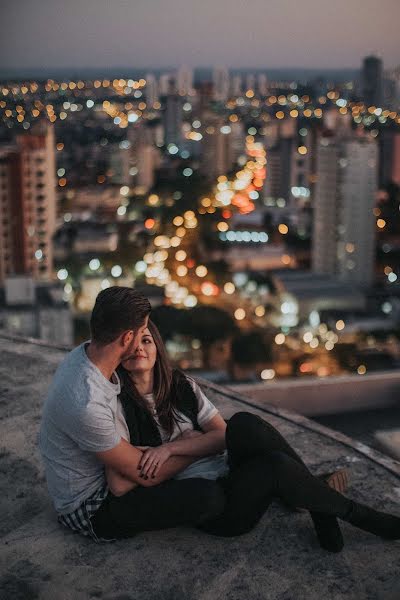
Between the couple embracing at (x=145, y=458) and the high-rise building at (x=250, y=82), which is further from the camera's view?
the high-rise building at (x=250, y=82)

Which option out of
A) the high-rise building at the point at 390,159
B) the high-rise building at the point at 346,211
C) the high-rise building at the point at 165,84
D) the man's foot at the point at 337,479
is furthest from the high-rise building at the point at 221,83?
the man's foot at the point at 337,479

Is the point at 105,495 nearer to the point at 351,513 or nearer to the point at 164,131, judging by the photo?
the point at 351,513

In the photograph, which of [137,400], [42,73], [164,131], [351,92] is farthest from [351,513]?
[164,131]

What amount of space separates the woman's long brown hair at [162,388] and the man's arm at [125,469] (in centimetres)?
9

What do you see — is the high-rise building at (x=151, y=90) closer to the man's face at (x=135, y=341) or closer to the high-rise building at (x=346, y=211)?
the high-rise building at (x=346, y=211)

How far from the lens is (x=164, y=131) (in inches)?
1994

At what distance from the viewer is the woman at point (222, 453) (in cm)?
149

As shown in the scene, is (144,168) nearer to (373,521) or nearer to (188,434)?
(188,434)

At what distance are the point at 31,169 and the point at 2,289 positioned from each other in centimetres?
416

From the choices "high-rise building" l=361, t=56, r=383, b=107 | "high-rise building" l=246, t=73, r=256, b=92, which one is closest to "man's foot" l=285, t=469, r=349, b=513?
"high-rise building" l=361, t=56, r=383, b=107

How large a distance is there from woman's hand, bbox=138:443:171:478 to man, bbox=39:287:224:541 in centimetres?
1

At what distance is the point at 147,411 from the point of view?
5.30 feet

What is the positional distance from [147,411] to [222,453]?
0.18 meters

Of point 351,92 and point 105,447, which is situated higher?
point 351,92
